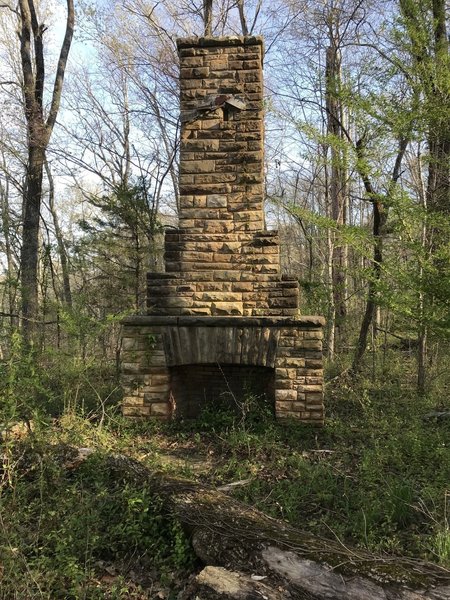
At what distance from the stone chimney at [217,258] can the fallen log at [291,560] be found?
2478 millimetres

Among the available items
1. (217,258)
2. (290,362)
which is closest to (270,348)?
(290,362)

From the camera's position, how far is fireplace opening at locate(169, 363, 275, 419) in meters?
5.96

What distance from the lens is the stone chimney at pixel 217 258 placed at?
18.0 ft

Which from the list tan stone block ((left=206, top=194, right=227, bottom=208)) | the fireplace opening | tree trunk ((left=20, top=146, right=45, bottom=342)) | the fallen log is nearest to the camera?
the fallen log

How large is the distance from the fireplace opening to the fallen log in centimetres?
274

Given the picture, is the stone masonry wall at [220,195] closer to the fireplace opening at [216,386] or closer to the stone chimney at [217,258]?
the stone chimney at [217,258]

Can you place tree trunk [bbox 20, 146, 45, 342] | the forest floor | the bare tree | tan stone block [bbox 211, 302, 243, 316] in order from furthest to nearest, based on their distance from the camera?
the bare tree
tree trunk [bbox 20, 146, 45, 342]
tan stone block [bbox 211, 302, 243, 316]
the forest floor

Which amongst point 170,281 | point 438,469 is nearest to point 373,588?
point 438,469

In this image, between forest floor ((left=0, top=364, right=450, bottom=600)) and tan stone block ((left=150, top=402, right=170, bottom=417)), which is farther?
tan stone block ((left=150, top=402, right=170, bottom=417))

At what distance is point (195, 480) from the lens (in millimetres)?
4102

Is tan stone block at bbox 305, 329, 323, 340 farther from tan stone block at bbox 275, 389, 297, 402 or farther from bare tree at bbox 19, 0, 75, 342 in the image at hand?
bare tree at bbox 19, 0, 75, 342

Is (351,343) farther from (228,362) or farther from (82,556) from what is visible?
(82,556)

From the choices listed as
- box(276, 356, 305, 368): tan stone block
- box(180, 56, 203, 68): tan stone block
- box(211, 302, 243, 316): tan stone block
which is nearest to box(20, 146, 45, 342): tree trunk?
box(211, 302, 243, 316): tan stone block

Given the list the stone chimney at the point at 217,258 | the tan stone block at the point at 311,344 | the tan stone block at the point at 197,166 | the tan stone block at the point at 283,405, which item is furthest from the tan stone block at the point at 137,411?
the tan stone block at the point at 197,166
